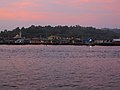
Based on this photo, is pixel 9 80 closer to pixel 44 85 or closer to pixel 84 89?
pixel 44 85

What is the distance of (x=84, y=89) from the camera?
2209cm

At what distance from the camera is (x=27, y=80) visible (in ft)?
85.3

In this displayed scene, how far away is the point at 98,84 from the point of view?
24.5 meters

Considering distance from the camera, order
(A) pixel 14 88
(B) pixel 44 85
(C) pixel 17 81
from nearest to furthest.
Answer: (A) pixel 14 88 → (B) pixel 44 85 → (C) pixel 17 81

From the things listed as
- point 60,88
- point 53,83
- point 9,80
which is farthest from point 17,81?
point 60,88

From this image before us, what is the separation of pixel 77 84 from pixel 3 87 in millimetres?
5097

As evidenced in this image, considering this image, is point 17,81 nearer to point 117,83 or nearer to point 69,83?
point 69,83

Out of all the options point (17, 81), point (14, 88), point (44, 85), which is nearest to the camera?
point (14, 88)

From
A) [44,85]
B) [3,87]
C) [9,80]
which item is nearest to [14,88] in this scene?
[3,87]

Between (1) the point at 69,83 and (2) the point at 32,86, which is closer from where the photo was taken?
(2) the point at 32,86

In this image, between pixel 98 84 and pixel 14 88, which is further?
pixel 98 84

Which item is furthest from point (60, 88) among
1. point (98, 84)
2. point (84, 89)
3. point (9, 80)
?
point (9, 80)

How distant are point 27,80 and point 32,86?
3.01 metres

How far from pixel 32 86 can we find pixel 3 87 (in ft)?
6.12
